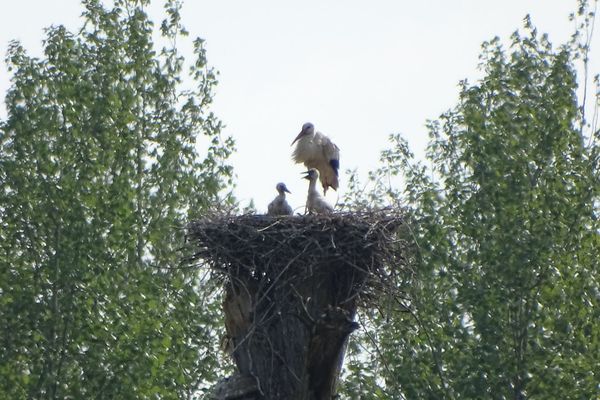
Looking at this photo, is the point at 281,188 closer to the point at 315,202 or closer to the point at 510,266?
the point at 315,202

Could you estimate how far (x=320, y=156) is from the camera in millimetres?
19922

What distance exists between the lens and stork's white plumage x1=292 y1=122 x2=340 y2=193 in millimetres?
19906

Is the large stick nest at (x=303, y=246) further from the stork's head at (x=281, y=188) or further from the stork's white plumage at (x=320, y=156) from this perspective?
the stork's white plumage at (x=320, y=156)

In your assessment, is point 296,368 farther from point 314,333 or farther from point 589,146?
point 589,146

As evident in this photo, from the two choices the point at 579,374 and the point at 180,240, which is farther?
the point at 180,240

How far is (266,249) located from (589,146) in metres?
9.87

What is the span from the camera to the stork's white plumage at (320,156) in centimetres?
1991

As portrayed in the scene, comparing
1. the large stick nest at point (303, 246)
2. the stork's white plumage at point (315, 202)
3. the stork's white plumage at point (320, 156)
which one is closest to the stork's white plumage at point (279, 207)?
the stork's white plumage at point (315, 202)

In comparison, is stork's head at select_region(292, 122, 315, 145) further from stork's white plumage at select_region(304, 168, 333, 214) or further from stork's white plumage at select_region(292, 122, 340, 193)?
stork's white plumage at select_region(304, 168, 333, 214)

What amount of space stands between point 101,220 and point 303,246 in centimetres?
796

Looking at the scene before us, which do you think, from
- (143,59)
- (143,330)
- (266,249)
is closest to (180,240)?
(143,330)

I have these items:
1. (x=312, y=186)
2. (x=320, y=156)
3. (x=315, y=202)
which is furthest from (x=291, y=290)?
(x=320, y=156)

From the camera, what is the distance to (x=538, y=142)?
23.0m

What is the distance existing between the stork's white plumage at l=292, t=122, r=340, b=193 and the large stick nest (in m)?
5.17
